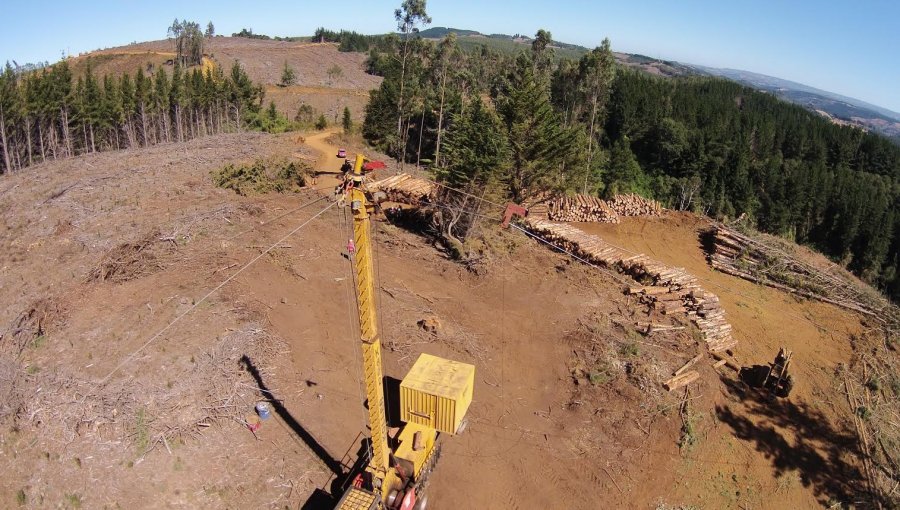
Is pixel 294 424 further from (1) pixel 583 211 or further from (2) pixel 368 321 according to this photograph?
(1) pixel 583 211

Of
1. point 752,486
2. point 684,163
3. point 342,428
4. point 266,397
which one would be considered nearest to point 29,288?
point 266,397

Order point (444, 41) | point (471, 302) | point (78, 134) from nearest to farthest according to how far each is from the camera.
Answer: point (471, 302)
point (444, 41)
point (78, 134)

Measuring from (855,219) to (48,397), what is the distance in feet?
247

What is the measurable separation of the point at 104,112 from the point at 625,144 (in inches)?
2481

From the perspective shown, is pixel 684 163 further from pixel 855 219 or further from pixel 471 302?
pixel 471 302

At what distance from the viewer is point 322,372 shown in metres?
15.9

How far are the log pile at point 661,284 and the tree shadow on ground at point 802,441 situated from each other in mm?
2703

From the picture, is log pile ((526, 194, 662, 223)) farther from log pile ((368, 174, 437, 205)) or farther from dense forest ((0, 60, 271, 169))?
dense forest ((0, 60, 271, 169))

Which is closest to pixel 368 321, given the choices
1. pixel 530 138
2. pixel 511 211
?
pixel 511 211

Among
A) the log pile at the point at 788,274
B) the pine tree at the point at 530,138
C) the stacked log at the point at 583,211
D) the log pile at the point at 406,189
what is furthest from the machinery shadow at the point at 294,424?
the log pile at the point at 788,274

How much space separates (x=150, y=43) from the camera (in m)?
141

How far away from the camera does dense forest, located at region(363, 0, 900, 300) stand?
95.7 feet

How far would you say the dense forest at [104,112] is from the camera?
49250 mm

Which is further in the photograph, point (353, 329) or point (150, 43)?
point (150, 43)
